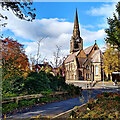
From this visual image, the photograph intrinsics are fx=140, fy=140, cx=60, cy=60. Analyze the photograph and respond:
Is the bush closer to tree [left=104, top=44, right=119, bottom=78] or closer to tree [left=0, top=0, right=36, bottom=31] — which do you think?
tree [left=0, top=0, right=36, bottom=31]

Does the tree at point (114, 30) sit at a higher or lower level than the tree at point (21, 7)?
higher

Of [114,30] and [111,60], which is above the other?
[114,30]

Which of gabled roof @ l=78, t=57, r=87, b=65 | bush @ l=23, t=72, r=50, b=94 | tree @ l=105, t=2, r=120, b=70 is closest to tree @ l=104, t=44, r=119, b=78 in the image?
gabled roof @ l=78, t=57, r=87, b=65

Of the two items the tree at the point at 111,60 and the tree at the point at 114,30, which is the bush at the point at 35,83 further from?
the tree at the point at 111,60

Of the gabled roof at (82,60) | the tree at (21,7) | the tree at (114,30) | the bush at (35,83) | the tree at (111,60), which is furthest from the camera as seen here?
the gabled roof at (82,60)

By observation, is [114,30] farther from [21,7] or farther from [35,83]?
[21,7]

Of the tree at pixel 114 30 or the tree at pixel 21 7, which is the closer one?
the tree at pixel 21 7

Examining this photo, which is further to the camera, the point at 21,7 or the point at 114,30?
the point at 114,30

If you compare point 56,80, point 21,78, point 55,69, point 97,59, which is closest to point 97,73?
point 97,59

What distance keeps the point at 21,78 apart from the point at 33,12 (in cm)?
641

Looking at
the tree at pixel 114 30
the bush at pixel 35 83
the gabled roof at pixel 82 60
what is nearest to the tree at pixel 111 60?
the gabled roof at pixel 82 60

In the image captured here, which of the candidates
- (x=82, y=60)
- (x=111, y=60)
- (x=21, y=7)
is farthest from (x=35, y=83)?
(x=82, y=60)

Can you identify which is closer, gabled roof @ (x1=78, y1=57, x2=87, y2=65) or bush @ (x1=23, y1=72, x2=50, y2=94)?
bush @ (x1=23, y1=72, x2=50, y2=94)

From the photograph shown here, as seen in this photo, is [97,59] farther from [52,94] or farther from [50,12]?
[50,12]
